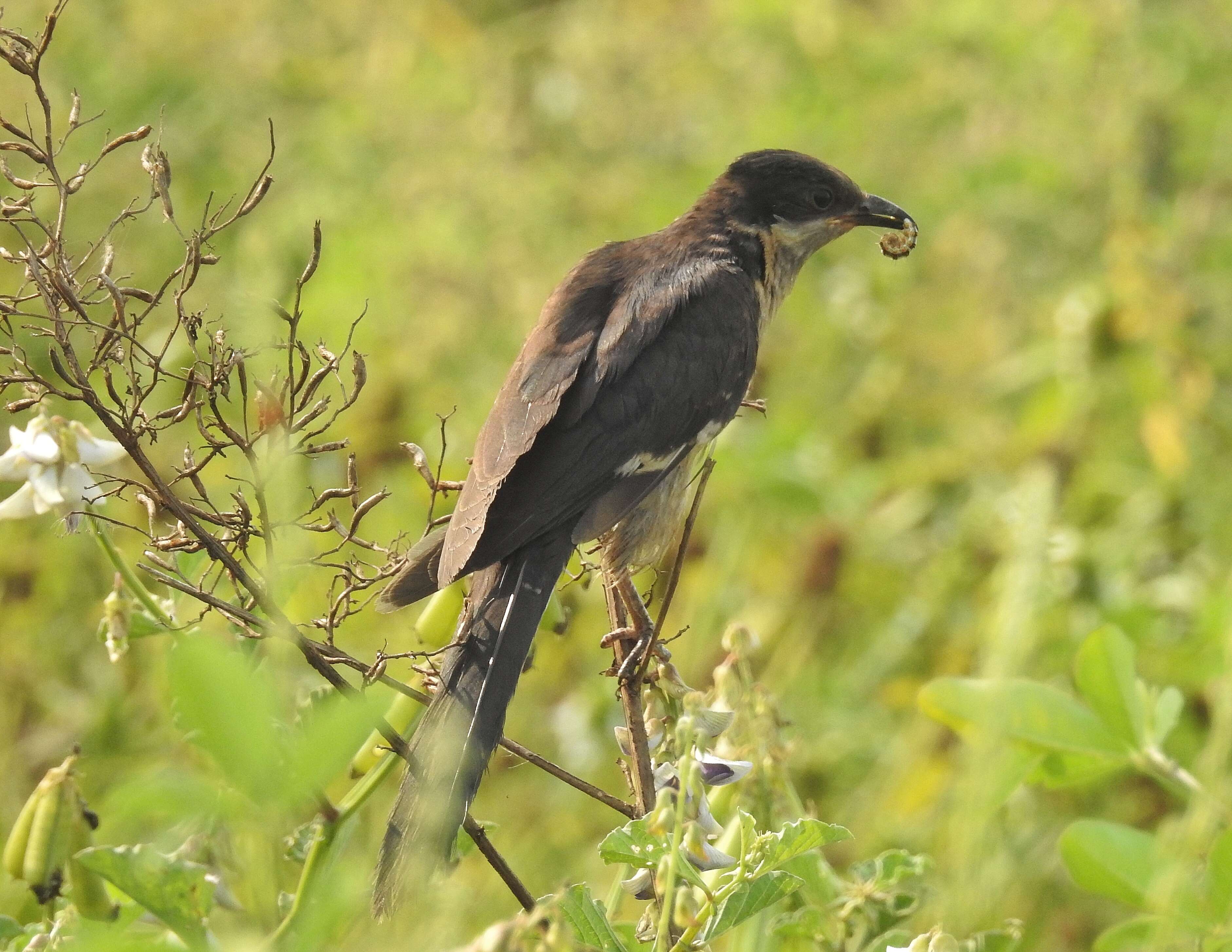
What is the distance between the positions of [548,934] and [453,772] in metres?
0.68

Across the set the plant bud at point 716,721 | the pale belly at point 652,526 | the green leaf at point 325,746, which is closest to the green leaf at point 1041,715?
the plant bud at point 716,721

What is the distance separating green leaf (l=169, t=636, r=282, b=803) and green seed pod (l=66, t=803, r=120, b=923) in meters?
0.80

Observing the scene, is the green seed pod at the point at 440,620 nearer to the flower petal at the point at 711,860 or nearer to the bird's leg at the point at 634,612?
the bird's leg at the point at 634,612

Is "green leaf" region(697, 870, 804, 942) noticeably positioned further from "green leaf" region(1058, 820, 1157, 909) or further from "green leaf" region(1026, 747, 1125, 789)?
"green leaf" region(1026, 747, 1125, 789)

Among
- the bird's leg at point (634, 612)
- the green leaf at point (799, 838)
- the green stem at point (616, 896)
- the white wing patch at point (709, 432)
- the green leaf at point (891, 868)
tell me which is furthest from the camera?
the white wing patch at point (709, 432)

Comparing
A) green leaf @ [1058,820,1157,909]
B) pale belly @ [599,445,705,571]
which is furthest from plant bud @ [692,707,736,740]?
pale belly @ [599,445,705,571]

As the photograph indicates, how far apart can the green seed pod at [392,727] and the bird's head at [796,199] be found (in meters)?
2.11

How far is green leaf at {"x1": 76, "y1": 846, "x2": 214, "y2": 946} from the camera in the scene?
1467 mm

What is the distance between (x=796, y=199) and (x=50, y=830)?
2.80 metres

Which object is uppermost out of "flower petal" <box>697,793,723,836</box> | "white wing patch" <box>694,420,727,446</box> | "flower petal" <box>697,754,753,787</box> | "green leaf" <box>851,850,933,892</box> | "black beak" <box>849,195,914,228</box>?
"black beak" <box>849,195,914,228</box>

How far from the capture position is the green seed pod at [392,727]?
1.96 meters

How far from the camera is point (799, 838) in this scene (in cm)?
154

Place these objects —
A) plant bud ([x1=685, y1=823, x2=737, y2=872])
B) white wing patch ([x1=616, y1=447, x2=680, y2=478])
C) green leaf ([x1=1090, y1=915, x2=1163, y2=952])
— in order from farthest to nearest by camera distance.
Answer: white wing patch ([x1=616, y1=447, x2=680, y2=478]), green leaf ([x1=1090, y1=915, x2=1163, y2=952]), plant bud ([x1=685, y1=823, x2=737, y2=872])

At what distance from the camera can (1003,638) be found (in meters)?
1.03
